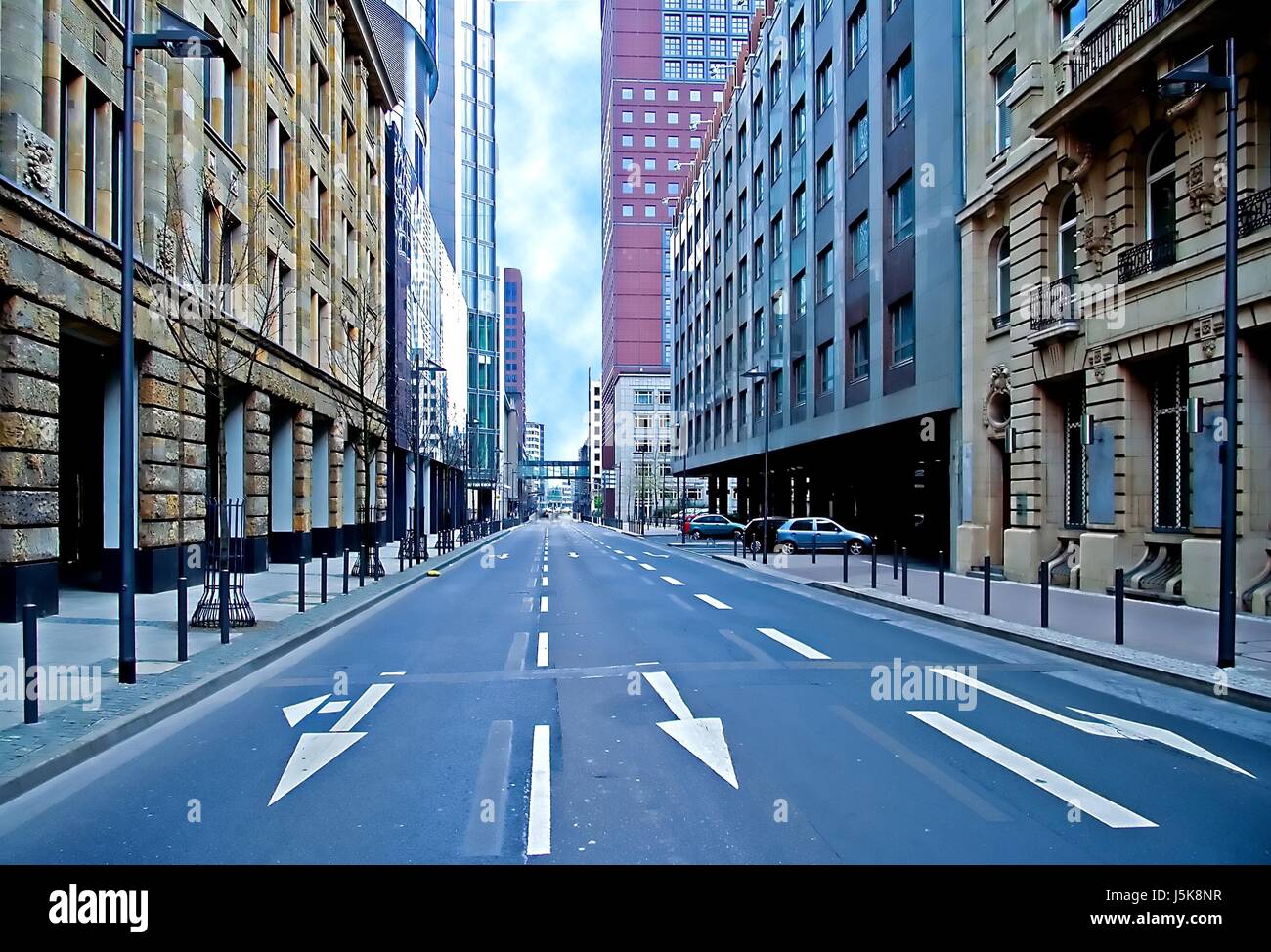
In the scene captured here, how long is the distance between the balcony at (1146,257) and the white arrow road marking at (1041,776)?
1292cm

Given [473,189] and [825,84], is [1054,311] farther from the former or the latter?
[473,189]

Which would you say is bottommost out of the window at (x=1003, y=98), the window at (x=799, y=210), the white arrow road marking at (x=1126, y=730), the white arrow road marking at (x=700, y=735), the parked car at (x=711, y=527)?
the parked car at (x=711, y=527)

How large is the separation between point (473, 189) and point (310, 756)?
86.1 metres

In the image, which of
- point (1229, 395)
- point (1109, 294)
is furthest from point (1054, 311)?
point (1229, 395)

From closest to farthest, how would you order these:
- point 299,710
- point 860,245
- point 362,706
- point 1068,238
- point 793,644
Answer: point 299,710
point 362,706
point 793,644
point 1068,238
point 860,245

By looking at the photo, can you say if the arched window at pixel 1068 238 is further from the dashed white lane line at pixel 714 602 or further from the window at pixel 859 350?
the window at pixel 859 350

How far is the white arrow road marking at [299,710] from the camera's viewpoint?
789 cm

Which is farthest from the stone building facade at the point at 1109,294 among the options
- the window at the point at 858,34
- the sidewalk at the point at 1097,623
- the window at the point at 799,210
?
the window at the point at 799,210

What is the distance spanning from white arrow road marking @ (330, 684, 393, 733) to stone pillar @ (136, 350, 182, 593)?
32.1 feet

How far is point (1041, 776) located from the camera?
19.8ft

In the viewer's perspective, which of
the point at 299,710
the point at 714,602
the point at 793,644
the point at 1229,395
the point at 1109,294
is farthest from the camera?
the point at 1109,294

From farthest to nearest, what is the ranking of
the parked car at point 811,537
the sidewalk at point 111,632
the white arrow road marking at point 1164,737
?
the parked car at point 811,537 → the sidewalk at point 111,632 → the white arrow road marking at point 1164,737

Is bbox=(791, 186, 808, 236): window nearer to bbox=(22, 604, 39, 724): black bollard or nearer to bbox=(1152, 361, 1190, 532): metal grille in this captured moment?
bbox=(1152, 361, 1190, 532): metal grille

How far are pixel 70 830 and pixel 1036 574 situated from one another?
19819mm
